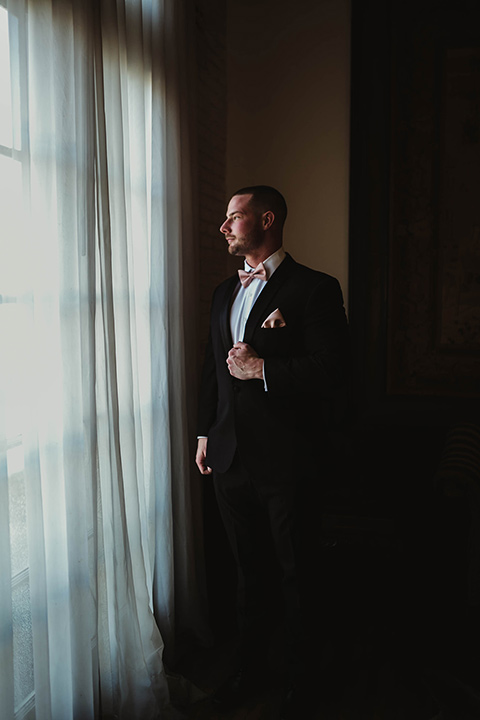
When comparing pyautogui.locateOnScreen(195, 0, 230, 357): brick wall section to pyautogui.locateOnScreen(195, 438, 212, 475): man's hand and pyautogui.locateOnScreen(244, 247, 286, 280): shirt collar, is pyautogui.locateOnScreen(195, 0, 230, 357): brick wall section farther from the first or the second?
pyautogui.locateOnScreen(244, 247, 286, 280): shirt collar

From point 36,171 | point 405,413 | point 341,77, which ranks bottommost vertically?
point 405,413

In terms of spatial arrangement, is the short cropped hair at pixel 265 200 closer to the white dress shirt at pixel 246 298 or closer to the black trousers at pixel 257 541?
the white dress shirt at pixel 246 298

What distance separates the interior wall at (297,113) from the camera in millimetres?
3432

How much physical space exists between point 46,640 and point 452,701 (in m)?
1.56

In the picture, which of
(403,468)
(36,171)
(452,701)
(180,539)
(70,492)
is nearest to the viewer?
(36,171)

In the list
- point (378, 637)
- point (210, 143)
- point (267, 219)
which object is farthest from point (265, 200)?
point (378, 637)

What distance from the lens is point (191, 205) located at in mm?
2723

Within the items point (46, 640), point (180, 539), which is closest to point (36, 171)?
point (46, 640)

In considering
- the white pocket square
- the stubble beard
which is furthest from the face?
the white pocket square

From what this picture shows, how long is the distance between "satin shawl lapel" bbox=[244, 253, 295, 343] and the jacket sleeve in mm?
128

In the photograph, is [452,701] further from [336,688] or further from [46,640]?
[46,640]

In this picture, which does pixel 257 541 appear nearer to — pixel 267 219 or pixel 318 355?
pixel 318 355

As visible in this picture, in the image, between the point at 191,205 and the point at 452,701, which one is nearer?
the point at 452,701

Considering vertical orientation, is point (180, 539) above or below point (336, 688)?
above
